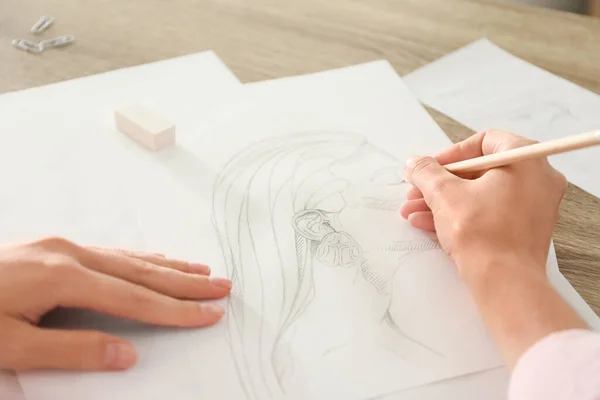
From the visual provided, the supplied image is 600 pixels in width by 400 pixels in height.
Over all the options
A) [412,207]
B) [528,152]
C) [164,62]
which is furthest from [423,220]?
[164,62]

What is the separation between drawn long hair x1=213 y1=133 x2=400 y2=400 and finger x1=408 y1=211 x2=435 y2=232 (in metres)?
0.09

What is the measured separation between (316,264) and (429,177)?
16 centimetres

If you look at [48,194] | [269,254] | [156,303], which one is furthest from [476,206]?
[48,194]

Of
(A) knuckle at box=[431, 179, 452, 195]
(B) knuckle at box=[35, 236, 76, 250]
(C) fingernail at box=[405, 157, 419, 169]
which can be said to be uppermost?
(A) knuckle at box=[431, 179, 452, 195]

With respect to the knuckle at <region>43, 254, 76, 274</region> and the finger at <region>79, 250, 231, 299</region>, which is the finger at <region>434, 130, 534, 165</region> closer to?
the finger at <region>79, 250, 231, 299</region>

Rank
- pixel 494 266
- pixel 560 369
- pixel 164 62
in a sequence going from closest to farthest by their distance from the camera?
1. pixel 560 369
2. pixel 494 266
3. pixel 164 62

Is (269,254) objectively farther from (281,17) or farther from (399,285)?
(281,17)

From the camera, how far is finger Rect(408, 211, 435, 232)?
2.22 ft

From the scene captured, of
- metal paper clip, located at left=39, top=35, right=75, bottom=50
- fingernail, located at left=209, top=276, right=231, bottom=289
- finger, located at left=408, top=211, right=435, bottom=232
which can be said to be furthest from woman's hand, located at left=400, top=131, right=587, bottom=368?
metal paper clip, located at left=39, top=35, right=75, bottom=50

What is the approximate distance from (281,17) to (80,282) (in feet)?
2.05

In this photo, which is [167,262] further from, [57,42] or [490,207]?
[57,42]

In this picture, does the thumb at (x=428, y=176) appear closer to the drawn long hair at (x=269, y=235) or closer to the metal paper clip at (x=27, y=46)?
the drawn long hair at (x=269, y=235)

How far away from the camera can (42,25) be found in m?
0.94

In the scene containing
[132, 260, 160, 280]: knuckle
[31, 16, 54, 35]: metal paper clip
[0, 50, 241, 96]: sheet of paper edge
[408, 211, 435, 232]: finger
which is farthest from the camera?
[31, 16, 54, 35]: metal paper clip
